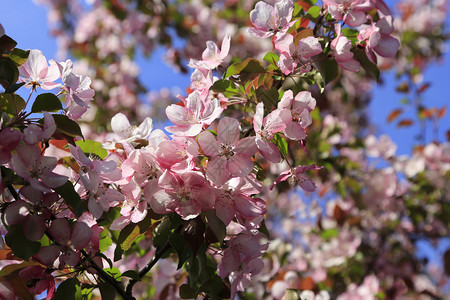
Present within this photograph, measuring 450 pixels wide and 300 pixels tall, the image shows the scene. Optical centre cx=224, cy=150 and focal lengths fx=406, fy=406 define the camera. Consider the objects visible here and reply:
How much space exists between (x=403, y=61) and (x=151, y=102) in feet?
9.56

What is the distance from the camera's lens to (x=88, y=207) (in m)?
0.77

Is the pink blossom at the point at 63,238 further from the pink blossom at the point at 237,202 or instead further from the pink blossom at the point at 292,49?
the pink blossom at the point at 292,49

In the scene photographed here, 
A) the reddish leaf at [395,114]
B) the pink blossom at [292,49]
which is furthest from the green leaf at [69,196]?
the reddish leaf at [395,114]

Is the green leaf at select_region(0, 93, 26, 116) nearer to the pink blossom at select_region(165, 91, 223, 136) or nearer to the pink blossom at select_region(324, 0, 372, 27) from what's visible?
the pink blossom at select_region(165, 91, 223, 136)

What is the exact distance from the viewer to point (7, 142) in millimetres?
656

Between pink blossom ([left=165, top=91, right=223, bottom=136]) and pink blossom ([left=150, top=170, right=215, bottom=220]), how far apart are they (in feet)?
0.35

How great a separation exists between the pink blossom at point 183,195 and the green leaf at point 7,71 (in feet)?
1.02

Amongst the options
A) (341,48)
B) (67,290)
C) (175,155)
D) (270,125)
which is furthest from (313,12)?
(67,290)

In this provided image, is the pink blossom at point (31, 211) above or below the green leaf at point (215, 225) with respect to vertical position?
above

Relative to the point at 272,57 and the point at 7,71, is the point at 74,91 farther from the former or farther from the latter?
the point at 272,57

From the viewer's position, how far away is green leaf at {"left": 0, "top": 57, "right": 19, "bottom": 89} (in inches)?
27.7

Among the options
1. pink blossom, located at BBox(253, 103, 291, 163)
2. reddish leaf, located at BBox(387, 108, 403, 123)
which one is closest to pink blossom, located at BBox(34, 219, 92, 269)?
pink blossom, located at BBox(253, 103, 291, 163)

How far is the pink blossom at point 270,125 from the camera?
0.78 metres

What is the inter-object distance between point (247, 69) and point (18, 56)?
0.46m
